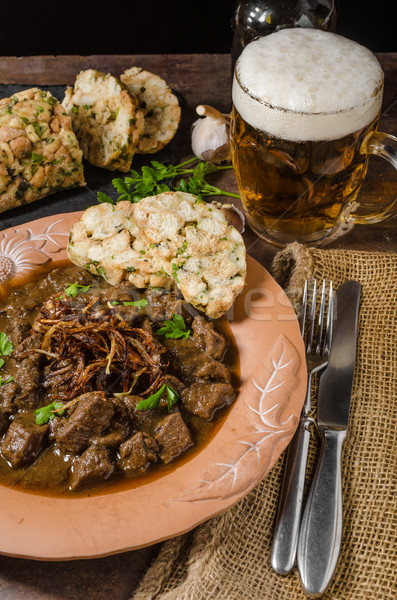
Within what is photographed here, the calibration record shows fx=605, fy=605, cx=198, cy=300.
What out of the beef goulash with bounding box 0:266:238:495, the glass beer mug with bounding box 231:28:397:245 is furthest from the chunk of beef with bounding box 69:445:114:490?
the glass beer mug with bounding box 231:28:397:245

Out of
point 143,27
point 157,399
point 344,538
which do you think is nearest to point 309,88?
point 157,399

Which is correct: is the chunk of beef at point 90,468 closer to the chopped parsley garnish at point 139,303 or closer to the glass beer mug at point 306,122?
the chopped parsley garnish at point 139,303

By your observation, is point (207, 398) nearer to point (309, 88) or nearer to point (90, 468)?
point (90, 468)

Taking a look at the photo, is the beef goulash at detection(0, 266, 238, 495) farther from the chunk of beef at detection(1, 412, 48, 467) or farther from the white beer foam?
the white beer foam

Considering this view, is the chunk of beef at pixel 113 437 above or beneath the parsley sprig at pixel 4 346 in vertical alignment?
beneath

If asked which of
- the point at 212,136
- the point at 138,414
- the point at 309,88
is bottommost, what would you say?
the point at 138,414

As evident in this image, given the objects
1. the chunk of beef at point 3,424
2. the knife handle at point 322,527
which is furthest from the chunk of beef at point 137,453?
the knife handle at point 322,527
